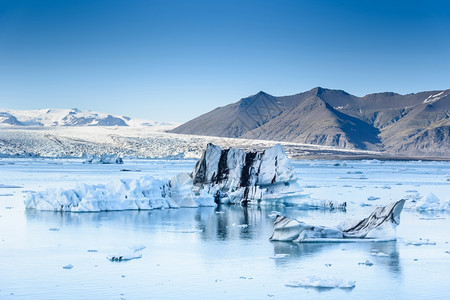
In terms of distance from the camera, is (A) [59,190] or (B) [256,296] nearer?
(B) [256,296]

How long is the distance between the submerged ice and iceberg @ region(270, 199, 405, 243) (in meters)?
6.78

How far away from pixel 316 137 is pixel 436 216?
181 metres

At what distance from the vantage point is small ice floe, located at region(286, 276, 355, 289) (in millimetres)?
9281

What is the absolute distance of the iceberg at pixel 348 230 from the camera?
13.1 metres

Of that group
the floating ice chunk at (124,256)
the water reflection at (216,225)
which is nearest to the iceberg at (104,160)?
the water reflection at (216,225)

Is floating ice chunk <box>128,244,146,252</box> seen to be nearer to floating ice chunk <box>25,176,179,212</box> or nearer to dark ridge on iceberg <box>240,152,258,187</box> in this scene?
floating ice chunk <box>25,176,179,212</box>

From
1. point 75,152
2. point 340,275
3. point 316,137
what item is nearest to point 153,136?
point 75,152

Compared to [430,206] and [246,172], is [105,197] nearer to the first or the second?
[246,172]

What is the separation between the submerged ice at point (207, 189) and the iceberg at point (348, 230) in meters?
6.78

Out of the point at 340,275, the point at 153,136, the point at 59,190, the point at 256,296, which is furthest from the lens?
the point at 153,136

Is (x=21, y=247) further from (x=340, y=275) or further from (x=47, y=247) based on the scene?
(x=340, y=275)

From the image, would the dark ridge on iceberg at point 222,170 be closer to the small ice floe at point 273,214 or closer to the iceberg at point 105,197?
the iceberg at point 105,197

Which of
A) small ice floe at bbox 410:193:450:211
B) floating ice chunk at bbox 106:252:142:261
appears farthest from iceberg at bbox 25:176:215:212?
small ice floe at bbox 410:193:450:211

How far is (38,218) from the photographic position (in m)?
16.8
